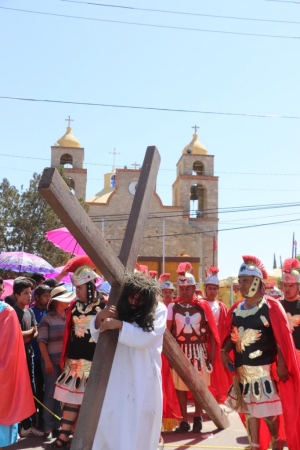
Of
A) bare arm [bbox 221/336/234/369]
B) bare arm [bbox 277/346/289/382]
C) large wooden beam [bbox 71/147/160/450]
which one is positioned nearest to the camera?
large wooden beam [bbox 71/147/160/450]

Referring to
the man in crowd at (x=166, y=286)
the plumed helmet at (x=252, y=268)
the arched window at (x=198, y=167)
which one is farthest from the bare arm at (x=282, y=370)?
the arched window at (x=198, y=167)

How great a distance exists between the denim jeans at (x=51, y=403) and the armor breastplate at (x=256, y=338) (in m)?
2.43

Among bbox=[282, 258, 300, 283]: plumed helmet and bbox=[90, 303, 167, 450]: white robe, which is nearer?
bbox=[90, 303, 167, 450]: white robe

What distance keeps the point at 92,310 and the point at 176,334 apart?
1983 millimetres

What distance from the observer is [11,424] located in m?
5.84

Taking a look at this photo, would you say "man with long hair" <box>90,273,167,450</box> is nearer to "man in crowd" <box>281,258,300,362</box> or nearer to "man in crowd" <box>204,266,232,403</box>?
"man in crowd" <box>281,258,300,362</box>

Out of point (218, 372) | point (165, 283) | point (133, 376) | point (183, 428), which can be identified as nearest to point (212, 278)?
point (165, 283)

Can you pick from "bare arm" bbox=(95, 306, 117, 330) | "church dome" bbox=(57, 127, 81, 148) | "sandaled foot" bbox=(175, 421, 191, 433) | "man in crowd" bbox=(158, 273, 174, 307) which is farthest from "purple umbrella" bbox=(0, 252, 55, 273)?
"church dome" bbox=(57, 127, 81, 148)

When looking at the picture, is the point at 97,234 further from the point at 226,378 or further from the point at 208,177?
the point at 208,177

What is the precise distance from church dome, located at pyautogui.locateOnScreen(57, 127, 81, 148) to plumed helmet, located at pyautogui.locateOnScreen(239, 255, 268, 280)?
44.6 m

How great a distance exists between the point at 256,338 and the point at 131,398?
1.70m

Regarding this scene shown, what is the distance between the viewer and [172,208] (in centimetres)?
4919

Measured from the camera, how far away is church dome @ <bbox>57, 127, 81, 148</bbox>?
4975cm

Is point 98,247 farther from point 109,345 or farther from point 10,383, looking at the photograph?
point 10,383
